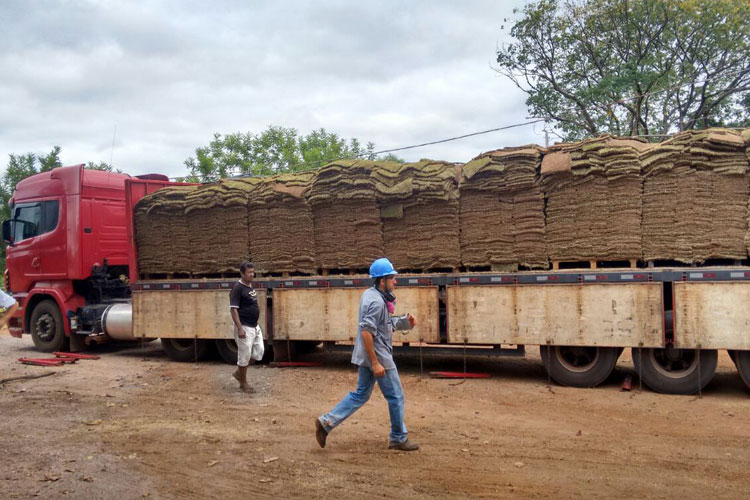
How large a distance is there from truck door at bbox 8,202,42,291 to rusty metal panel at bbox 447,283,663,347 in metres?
9.58

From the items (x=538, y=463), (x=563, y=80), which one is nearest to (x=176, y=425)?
(x=538, y=463)

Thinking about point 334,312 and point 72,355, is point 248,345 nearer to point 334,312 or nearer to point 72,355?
point 334,312

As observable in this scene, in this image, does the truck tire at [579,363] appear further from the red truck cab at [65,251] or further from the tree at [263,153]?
the tree at [263,153]

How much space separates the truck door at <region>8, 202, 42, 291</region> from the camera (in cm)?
1383

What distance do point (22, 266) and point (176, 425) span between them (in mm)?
8930

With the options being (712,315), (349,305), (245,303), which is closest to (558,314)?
(712,315)

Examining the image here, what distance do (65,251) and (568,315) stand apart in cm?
1042

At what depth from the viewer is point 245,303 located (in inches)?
357

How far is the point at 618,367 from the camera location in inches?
417

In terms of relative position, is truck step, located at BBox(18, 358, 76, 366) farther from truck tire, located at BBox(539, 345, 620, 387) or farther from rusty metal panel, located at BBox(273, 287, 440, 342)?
truck tire, located at BBox(539, 345, 620, 387)

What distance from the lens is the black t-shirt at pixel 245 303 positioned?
8.98 meters

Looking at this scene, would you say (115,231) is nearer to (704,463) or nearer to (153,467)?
(153,467)

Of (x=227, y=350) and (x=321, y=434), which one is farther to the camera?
(x=227, y=350)

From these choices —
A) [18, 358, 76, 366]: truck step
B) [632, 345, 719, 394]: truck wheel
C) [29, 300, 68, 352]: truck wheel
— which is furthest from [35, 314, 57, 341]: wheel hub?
[632, 345, 719, 394]: truck wheel
